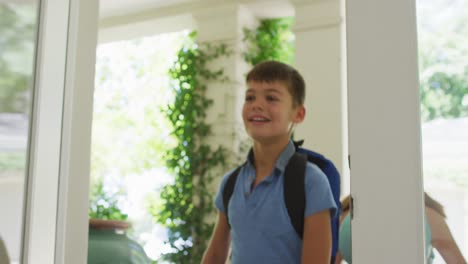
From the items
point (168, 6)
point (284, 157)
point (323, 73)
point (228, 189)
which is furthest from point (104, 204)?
point (284, 157)

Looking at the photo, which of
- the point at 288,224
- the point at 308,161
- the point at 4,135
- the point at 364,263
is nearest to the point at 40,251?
the point at 4,135

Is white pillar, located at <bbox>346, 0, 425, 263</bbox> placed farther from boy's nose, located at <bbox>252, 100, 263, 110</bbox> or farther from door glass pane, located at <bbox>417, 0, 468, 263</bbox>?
boy's nose, located at <bbox>252, 100, 263, 110</bbox>

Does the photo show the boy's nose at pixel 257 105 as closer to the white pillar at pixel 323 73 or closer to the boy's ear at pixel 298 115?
the boy's ear at pixel 298 115

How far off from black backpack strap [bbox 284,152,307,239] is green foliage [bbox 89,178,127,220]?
165 inches

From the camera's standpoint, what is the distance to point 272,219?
1538 millimetres

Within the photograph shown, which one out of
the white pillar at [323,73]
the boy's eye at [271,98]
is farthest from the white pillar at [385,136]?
the white pillar at [323,73]

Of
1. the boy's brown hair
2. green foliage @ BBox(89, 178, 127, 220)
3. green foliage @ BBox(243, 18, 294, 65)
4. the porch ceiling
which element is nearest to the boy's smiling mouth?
the boy's brown hair

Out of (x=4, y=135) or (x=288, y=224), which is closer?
(x=4, y=135)

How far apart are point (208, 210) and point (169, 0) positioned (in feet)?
5.74

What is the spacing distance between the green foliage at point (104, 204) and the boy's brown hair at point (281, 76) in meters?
4.04

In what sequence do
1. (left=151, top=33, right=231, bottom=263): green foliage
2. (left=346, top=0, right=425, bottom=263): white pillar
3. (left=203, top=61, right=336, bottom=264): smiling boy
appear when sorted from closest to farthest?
(left=346, top=0, right=425, bottom=263): white pillar < (left=203, top=61, right=336, bottom=264): smiling boy < (left=151, top=33, right=231, bottom=263): green foliage

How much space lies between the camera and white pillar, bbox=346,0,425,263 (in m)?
0.76

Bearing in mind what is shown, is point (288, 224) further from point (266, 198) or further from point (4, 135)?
point (4, 135)

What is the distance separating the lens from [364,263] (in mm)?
776
